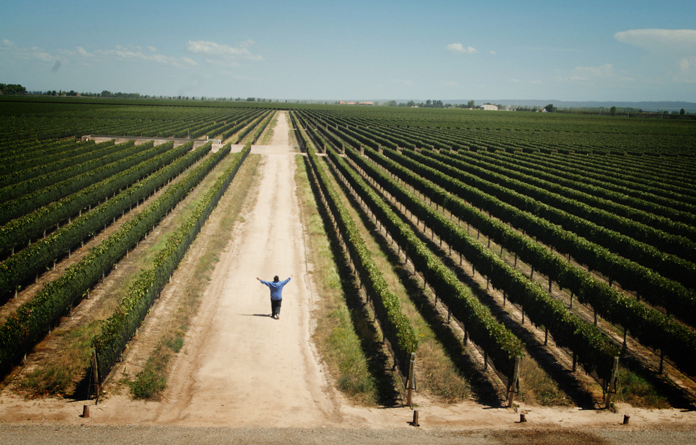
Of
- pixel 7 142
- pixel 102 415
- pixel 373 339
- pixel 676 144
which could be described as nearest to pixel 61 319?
pixel 102 415

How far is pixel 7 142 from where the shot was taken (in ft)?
192

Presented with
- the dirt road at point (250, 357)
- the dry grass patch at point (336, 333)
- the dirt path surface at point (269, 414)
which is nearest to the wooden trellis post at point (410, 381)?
the dirt path surface at point (269, 414)

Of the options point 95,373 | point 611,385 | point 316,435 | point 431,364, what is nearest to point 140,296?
point 95,373

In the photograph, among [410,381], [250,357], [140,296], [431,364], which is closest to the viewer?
[410,381]

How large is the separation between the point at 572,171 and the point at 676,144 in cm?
5680

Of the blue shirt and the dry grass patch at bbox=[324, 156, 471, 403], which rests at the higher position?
the blue shirt

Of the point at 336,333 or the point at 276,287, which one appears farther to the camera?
the point at 336,333

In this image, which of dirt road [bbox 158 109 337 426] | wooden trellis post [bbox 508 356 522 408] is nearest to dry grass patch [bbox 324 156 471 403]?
wooden trellis post [bbox 508 356 522 408]

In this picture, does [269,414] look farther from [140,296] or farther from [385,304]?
[140,296]

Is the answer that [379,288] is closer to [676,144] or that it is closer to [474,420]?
[474,420]

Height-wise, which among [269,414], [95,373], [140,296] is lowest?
[269,414]

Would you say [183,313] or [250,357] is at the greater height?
[183,313]

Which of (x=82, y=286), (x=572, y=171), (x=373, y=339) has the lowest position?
(x=373, y=339)

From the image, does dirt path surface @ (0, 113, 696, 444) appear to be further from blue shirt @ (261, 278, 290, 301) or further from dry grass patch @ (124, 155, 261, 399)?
blue shirt @ (261, 278, 290, 301)
